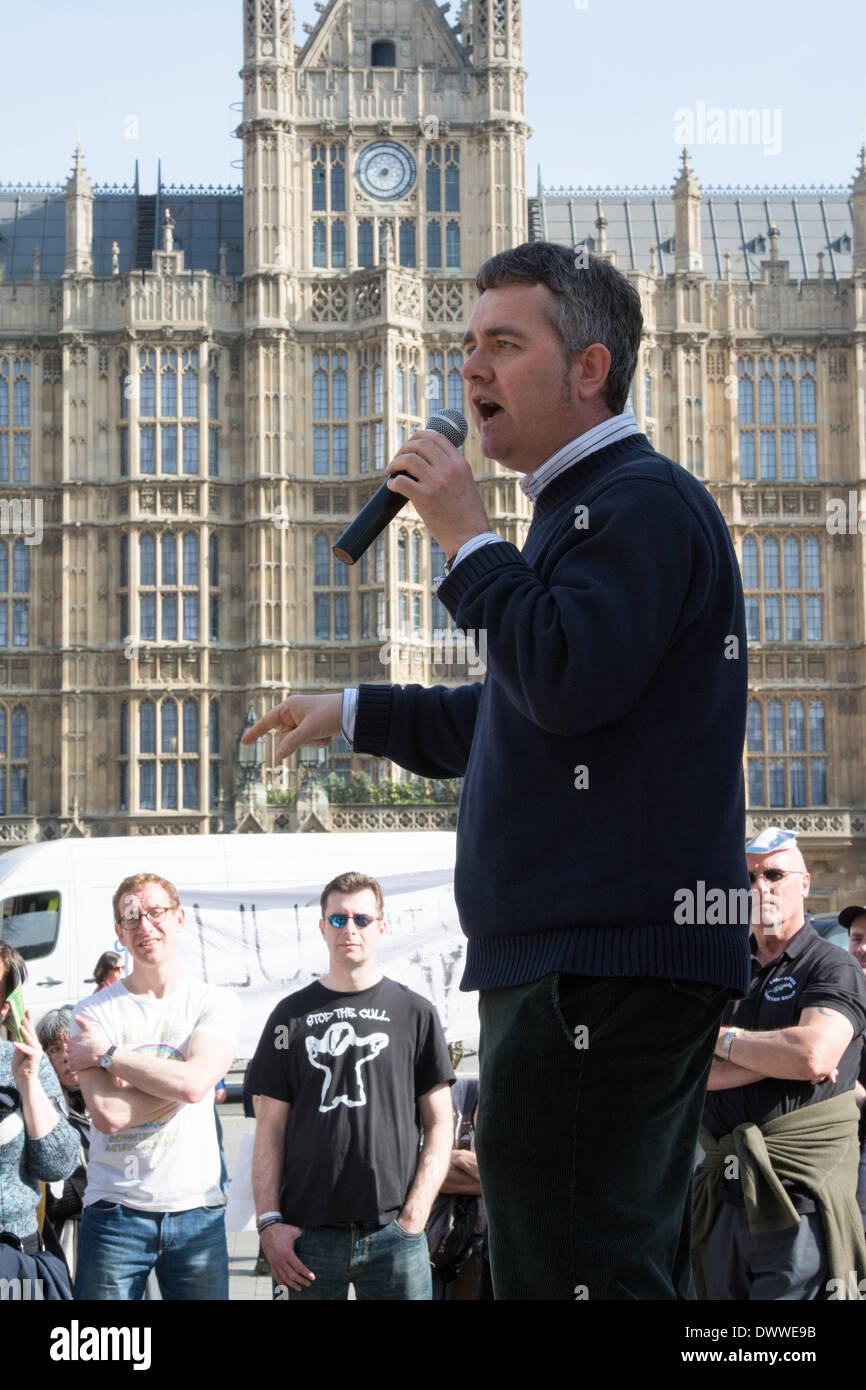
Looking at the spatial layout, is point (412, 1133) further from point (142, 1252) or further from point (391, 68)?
point (391, 68)

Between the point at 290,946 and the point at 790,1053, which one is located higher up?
the point at 790,1053

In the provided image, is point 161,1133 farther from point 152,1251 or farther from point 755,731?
point 755,731

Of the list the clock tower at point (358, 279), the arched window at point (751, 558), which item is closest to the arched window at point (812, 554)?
the arched window at point (751, 558)

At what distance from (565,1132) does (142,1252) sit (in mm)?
3265

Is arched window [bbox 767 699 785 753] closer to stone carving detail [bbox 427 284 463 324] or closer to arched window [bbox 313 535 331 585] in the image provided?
arched window [bbox 313 535 331 585]

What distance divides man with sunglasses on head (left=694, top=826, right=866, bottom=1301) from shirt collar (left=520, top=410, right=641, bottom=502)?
2.29 meters

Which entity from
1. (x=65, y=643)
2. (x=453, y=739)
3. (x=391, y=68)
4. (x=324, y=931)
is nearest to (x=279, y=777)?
(x=65, y=643)

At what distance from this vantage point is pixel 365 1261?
5.12 meters

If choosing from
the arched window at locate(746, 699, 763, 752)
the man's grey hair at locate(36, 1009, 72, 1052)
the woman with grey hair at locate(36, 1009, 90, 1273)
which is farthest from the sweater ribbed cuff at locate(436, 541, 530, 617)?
the arched window at locate(746, 699, 763, 752)

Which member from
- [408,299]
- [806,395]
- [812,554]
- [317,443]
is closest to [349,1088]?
[317,443]

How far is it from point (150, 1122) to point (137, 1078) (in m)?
0.23

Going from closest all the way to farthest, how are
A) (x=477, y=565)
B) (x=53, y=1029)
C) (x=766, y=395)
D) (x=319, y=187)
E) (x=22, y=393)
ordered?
(x=477, y=565)
(x=53, y=1029)
(x=22, y=393)
(x=319, y=187)
(x=766, y=395)

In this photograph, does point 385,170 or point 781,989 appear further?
point 385,170

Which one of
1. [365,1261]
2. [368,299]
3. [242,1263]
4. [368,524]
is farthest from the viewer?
[368,299]
